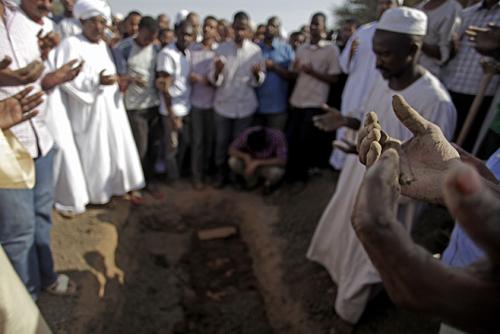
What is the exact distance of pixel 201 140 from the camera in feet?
16.1

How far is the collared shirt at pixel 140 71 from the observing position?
13.6ft

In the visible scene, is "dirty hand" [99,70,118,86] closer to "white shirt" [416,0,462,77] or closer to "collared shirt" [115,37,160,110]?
"collared shirt" [115,37,160,110]

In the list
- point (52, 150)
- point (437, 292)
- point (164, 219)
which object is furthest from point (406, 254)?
point (164, 219)

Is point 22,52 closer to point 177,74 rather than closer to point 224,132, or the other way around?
point 177,74

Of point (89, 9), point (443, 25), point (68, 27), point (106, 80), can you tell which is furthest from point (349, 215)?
point (68, 27)

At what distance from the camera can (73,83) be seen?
3.23 meters

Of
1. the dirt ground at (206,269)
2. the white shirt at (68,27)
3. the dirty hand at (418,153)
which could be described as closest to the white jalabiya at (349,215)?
the dirt ground at (206,269)

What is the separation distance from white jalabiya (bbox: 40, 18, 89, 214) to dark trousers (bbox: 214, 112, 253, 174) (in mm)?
1890

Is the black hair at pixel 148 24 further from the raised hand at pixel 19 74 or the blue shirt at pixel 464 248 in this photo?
the blue shirt at pixel 464 248

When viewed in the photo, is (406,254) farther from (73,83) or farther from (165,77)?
(165,77)

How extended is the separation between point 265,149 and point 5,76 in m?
3.29

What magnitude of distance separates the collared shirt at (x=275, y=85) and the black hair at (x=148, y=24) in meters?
1.57

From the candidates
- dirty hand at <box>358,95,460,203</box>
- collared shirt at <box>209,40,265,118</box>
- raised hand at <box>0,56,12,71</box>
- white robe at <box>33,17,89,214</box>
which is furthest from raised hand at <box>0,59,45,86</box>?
collared shirt at <box>209,40,265,118</box>

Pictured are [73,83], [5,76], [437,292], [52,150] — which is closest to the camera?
[437,292]
